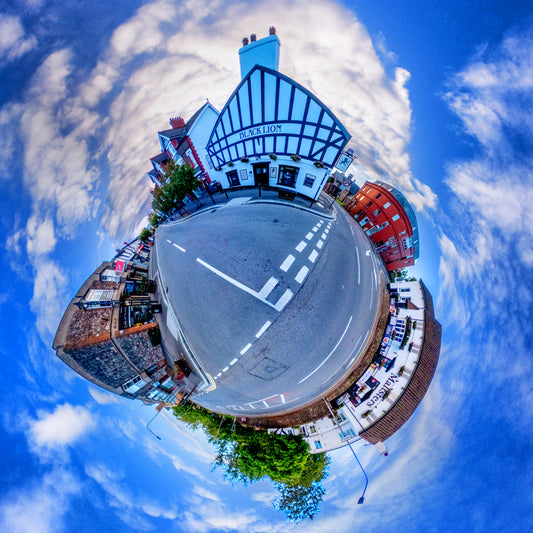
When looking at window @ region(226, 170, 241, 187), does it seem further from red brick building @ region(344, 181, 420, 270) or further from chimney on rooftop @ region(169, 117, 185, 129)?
red brick building @ region(344, 181, 420, 270)

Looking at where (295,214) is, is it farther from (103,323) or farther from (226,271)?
(103,323)

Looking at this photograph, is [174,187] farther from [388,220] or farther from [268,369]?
[388,220]

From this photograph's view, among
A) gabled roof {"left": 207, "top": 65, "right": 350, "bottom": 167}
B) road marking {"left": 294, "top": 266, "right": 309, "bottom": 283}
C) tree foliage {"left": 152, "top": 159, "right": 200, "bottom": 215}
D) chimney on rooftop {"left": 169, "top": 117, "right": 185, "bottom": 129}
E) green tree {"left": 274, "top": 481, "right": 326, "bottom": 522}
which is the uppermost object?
chimney on rooftop {"left": 169, "top": 117, "right": 185, "bottom": 129}

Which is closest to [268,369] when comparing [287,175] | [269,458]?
[269,458]

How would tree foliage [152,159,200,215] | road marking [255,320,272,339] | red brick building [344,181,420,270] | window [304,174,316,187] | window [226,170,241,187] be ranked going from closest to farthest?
road marking [255,320,272,339], window [304,174,316,187], tree foliage [152,159,200,215], window [226,170,241,187], red brick building [344,181,420,270]

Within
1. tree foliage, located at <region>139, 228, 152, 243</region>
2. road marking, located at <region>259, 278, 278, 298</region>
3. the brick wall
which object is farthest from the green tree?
tree foliage, located at <region>139, 228, 152, 243</region>
